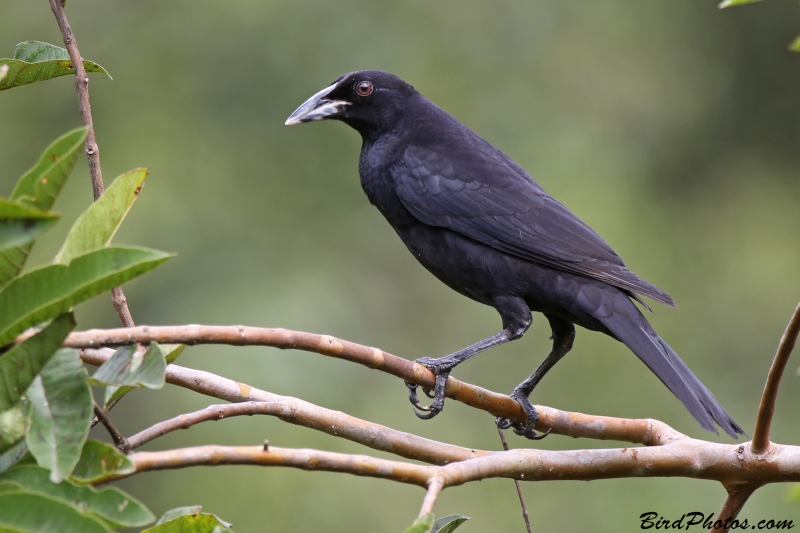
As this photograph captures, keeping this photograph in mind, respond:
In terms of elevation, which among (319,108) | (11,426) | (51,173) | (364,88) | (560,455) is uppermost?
(364,88)

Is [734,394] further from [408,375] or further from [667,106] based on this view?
[408,375]

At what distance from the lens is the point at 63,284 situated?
150 cm

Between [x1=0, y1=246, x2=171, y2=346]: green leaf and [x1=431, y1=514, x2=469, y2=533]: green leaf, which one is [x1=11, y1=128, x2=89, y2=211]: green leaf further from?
[x1=431, y1=514, x2=469, y2=533]: green leaf

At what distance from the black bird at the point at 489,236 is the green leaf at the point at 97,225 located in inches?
62.5

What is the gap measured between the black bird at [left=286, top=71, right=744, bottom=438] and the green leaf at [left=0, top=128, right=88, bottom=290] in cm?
181

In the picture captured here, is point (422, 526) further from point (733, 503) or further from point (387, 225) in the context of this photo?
point (387, 225)

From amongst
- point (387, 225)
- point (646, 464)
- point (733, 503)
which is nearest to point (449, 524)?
point (646, 464)

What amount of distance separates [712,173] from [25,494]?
1006cm

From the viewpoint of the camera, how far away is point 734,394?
796 cm

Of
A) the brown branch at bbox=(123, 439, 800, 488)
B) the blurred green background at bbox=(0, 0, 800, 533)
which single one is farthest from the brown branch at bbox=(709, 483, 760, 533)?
the blurred green background at bbox=(0, 0, 800, 533)

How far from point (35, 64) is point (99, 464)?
1.19 m

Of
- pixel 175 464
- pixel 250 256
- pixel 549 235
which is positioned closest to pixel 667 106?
pixel 250 256

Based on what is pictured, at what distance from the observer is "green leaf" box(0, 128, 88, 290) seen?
154 centimetres

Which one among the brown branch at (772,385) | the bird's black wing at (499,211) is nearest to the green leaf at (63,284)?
the brown branch at (772,385)
